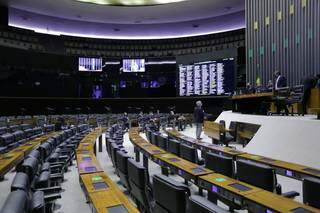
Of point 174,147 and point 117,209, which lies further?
point 174,147

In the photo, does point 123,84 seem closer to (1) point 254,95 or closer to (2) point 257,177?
(1) point 254,95

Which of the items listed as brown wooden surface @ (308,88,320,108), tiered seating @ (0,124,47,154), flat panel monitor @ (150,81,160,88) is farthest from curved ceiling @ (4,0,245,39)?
brown wooden surface @ (308,88,320,108)

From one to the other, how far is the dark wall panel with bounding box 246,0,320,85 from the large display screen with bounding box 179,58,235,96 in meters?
1.65

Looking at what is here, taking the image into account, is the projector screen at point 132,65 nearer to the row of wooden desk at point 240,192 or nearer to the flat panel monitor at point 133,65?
the flat panel monitor at point 133,65

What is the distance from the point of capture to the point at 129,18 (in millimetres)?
17953

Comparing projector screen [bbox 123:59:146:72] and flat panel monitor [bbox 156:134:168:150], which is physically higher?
projector screen [bbox 123:59:146:72]

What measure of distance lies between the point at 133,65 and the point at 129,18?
3.10m

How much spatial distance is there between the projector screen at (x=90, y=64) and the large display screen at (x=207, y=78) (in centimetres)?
525

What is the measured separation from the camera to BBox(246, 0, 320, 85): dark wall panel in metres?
10.3

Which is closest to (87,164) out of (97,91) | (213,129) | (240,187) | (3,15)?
(240,187)

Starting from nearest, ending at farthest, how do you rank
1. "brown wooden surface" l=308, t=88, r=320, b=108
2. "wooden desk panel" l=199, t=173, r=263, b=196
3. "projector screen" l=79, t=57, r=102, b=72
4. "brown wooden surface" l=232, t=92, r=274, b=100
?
"wooden desk panel" l=199, t=173, r=263, b=196
"brown wooden surface" l=308, t=88, r=320, b=108
"brown wooden surface" l=232, t=92, r=274, b=100
"projector screen" l=79, t=57, r=102, b=72

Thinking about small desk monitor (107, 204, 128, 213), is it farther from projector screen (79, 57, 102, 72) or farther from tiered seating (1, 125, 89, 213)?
projector screen (79, 57, 102, 72)

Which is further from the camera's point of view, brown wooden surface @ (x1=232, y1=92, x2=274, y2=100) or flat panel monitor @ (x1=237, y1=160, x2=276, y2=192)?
brown wooden surface @ (x1=232, y1=92, x2=274, y2=100)

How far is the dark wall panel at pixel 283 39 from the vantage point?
10.3m
